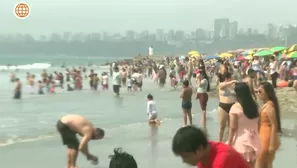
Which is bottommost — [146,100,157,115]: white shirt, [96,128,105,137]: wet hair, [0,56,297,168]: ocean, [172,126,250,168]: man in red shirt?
[0,56,297,168]: ocean

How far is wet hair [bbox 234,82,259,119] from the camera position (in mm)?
5941

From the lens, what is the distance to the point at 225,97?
9.44 meters

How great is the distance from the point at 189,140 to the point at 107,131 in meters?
11.6

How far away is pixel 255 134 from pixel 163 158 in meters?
3.85

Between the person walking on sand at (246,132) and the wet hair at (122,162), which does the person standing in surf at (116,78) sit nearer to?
the person walking on sand at (246,132)

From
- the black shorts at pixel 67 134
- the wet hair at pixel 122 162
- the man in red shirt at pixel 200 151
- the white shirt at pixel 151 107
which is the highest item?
the man in red shirt at pixel 200 151

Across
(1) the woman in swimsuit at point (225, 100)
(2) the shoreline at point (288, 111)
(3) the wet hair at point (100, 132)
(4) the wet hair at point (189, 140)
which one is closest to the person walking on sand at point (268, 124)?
(3) the wet hair at point (100, 132)

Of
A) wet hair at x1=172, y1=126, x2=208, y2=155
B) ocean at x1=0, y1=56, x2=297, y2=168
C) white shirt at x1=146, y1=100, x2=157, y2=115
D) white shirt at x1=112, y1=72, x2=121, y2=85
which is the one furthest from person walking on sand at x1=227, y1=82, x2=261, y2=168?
white shirt at x1=112, y1=72, x2=121, y2=85

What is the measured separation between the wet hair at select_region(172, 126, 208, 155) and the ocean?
5788 millimetres

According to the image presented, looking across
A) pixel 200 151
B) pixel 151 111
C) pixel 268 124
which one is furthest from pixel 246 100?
pixel 151 111

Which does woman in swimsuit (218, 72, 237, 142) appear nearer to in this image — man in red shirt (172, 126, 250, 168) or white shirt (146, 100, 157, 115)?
white shirt (146, 100, 157, 115)

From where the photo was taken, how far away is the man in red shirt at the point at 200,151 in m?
3.15

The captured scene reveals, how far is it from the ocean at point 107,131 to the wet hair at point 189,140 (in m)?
5.79

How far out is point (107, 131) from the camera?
14625mm
